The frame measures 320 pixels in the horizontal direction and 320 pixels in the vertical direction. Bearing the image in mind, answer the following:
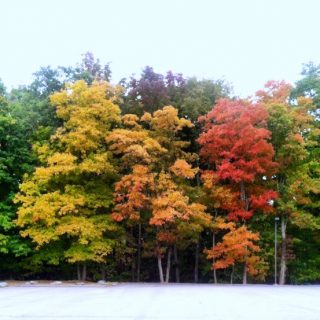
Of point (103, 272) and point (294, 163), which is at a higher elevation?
point (294, 163)

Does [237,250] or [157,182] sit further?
[157,182]

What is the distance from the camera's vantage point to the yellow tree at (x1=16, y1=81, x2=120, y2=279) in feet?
78.8

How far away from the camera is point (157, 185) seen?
24.8 m

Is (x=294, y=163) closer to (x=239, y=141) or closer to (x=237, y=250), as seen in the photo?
(x=239, y=141)

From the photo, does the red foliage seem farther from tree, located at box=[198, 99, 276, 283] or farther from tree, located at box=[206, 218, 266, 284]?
tree, located at box=[206, 218, 266, 284]

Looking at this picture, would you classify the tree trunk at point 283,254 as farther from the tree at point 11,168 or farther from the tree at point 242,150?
the tree at point 11,168

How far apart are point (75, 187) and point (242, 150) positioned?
9.25m

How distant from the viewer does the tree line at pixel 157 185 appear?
24.4 meters

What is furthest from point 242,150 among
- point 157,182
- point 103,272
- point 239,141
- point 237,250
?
point 103,272

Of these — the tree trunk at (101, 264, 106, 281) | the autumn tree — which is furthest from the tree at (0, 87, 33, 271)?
the autumn tree

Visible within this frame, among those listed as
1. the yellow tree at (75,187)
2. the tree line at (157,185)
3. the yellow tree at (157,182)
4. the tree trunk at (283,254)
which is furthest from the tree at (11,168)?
the tree trunk at (283,254)

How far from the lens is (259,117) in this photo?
25.4 m

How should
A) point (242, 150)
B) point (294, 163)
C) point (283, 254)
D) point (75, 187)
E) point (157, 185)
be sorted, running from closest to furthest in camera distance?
point (157, 185)
point (242, 150)
point (75, 187)
point (283, 254)
point (294, 163)

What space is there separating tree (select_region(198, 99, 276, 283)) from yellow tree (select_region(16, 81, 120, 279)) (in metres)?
5.71
